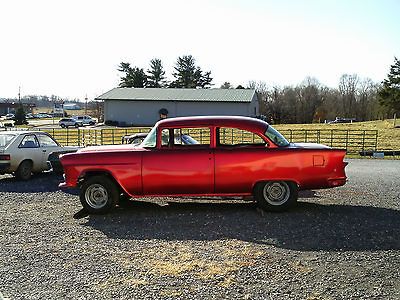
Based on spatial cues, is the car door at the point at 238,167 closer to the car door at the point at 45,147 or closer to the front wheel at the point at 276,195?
the front wheel at the point at 276,195

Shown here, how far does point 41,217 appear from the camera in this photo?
7480 mm

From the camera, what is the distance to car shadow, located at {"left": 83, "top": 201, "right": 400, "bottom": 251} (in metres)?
5.86

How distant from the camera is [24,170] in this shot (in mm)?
11695

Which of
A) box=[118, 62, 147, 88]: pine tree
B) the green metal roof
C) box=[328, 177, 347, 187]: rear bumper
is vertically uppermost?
box=[118, 62, 147, 88]: pine tree

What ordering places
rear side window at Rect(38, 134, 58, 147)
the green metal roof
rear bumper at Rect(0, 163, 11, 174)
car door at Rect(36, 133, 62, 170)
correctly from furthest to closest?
the green metal roof → rear side window at Rect(38, 134, 58, 147) → car door at Rect(36, 133, 62, 170) → rear bumper at Rect(0, 163, 11, 174)

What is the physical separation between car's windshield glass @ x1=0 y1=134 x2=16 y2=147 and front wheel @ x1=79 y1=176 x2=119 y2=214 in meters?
5.21

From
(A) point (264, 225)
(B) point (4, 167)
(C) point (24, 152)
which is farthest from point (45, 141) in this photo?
(A) point (264, 225)

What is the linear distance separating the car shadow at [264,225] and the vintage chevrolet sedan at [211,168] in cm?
39

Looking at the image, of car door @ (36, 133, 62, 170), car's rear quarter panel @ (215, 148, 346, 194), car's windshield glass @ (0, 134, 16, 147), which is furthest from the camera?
car door @ (36, 133, 62, 170)

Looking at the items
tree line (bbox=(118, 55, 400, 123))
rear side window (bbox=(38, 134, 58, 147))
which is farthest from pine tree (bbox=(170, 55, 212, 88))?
rear side window (bbox=(38, 134, 58, 147))

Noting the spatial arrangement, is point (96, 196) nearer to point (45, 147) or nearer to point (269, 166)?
point (269, 166)

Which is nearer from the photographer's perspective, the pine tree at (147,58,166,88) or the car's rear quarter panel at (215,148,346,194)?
the car's rear quarter panel at (215,148,346,194)

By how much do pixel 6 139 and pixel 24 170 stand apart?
104 centimetres

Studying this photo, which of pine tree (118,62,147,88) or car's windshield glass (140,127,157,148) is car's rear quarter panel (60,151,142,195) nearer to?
car's windshield glass (140,127,157,148)
